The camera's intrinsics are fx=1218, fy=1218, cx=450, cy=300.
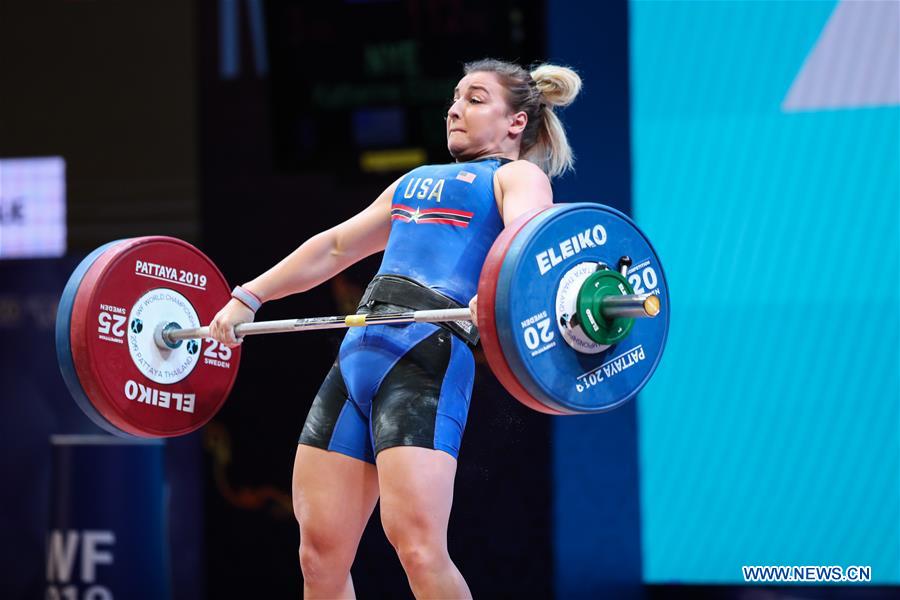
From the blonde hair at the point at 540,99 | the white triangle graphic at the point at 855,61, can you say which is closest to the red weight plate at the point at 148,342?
the blonde hair at the point at 540,99

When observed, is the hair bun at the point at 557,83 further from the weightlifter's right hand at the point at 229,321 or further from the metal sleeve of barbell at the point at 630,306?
the weightlifter's right hand at the point at 229,321

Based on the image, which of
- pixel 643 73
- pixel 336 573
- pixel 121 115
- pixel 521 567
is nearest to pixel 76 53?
pixel 121 115

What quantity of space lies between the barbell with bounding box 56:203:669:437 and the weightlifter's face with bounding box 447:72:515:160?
18.3 inches

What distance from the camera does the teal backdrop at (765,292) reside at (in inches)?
154

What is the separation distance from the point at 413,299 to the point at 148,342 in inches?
34.5

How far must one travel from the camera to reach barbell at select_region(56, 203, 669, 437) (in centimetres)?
268

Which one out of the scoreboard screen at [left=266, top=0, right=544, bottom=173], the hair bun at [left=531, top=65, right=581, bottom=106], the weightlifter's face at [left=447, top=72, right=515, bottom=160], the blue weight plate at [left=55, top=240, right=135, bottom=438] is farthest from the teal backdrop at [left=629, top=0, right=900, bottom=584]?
the blue weight plate at [left=55, top=240, right=135, bottom=438]

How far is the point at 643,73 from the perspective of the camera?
419 cm

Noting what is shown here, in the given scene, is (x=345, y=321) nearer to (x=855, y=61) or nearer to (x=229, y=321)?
(x=229, y=321)

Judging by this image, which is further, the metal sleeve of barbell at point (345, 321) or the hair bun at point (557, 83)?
the hair bun at point (557, 83)

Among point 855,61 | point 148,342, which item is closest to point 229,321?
point 148,342

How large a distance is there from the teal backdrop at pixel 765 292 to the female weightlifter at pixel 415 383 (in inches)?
45.2

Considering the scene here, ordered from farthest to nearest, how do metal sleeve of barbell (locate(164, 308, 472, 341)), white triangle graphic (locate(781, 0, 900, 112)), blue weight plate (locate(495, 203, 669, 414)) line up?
white triangle graphic (locate(781, 0, 900, 112)) → metal sleeve of barbell (locate(164, 308, 472, 341)) → blue weight plate (locate(495, 203, 669, 414))

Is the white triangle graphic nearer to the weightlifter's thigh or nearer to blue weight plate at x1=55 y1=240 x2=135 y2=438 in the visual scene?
the weightlifter's thigh
